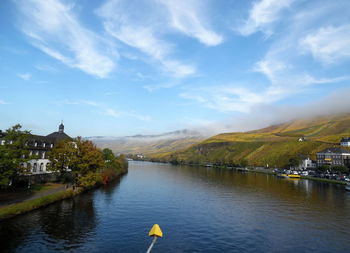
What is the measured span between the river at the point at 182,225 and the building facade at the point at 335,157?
4222 inches

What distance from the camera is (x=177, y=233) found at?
4419 cm

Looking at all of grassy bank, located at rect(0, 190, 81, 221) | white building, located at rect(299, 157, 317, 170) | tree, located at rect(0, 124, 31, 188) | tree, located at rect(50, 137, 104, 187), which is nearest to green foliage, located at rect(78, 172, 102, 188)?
tree, located at rect(50, 137, 104, 187)

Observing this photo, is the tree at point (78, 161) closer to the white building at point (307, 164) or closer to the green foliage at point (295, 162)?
the green foliage at point (295, 162)

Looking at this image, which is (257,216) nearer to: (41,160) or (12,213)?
(12,213)

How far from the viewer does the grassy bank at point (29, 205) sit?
45175mm

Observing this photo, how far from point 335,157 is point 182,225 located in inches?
6260

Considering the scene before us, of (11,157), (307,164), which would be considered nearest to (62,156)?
(11,157)

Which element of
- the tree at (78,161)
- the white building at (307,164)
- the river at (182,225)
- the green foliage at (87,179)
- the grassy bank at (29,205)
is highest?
the white building at (307,164)

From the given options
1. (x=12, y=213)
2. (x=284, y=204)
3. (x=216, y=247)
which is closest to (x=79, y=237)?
(x=12, y=213)

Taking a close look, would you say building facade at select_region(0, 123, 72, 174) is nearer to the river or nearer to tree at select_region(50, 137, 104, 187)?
tree at select_region(50, 137, 104, 187)

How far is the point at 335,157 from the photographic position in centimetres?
17050

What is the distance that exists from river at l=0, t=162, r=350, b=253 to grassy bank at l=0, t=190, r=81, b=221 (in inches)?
45.7

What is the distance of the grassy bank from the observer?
45.2m

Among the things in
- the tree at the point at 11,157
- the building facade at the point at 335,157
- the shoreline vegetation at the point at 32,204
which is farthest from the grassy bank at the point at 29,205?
the building facade at the point at 335,157
